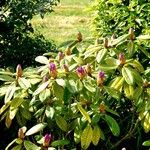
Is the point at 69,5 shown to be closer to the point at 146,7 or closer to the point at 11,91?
the point at 146,7

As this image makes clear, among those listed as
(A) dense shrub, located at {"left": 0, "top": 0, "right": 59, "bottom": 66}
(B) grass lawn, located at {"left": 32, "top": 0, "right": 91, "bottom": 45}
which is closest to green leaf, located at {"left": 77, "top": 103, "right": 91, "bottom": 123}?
(A) dense shrub, located at {"left": 0, "top": 0, "right": 59, "bottom": 66}

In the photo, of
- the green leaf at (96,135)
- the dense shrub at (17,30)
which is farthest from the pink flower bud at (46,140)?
the dense shrub at (17,30)

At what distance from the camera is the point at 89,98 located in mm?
2895

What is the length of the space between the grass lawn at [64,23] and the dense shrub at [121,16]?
155 inches

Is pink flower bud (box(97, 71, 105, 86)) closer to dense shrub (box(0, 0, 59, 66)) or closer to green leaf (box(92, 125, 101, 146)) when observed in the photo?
green leaf (box(92, 125, 101, 146))

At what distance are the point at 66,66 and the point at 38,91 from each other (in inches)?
9.3

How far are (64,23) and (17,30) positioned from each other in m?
6.28

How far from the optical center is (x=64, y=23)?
11.2 meters

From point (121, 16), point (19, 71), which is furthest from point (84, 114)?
point (121, 16)

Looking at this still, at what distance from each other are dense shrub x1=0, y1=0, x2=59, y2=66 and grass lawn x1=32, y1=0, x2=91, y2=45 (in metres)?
3.77

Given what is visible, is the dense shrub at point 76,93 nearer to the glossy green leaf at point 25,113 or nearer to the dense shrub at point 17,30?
the glossy green leaf at point 25,113

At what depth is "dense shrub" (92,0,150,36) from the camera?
440 centimetres

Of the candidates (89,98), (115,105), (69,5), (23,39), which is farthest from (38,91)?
(69,5)

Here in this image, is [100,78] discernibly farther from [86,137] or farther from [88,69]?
[86,137]
